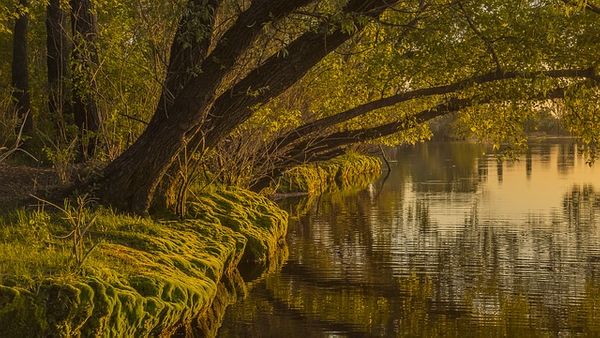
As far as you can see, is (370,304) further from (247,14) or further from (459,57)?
(459,57)

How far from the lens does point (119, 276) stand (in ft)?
36.0

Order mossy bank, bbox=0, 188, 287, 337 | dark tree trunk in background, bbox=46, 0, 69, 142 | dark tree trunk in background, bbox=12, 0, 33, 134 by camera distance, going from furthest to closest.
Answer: dark tree trunk in background, bbox=12, 0, 33, 134, dark tree trunk in background, bbox=46, 0, 69, 142, mossy bank, bbox=0, 188, 287, 337

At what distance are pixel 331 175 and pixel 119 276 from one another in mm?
34644

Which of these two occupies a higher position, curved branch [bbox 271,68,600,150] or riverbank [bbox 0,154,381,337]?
curved branch [bbox 271,68,600,150]

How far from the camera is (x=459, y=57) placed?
19.8 m

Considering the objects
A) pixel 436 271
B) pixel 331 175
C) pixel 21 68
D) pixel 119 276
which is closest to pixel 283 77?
pixel 119 276

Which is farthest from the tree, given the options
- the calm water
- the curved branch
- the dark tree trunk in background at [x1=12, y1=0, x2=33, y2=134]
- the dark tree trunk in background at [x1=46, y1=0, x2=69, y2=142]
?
the dark tree trunk in background at [x1=12, y1=0, x2=33, y2=134]

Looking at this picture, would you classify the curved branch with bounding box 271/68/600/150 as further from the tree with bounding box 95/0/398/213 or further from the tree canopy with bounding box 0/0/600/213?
the tree with bounding box 95/0/398/213

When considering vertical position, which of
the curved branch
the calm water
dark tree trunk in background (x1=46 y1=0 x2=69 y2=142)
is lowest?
the calm water

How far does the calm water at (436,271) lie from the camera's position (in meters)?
13.4

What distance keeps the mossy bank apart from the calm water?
0.88m

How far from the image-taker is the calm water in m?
13.4

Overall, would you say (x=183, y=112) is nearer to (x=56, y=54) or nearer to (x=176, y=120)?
(x=176, y=120)

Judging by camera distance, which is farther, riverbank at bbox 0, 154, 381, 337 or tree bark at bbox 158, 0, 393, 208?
tree bark at bbox 158, 0, 393, 208
